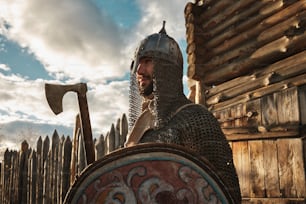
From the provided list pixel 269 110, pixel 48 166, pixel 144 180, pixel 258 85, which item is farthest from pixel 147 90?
pixel 48 166

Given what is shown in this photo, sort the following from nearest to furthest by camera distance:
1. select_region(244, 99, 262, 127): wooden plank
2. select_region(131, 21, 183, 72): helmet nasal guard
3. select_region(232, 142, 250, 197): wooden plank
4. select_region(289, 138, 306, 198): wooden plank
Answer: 1. select_region(131, 21, 183, 72): helmet nasal guard
2. select_region(289, 138, 306, 198): wooden plank
3. select_region(232, 142, 250, 197): wooden plank
4. select_region(244, 99, 262, 127): wooden plank

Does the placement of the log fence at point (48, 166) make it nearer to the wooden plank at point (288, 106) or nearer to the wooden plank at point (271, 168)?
the wooden plank at point (271, 168)

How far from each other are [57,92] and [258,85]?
3.18 m

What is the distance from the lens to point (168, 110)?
10.5ft

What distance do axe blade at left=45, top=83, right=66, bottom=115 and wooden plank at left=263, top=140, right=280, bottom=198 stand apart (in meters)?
2.61

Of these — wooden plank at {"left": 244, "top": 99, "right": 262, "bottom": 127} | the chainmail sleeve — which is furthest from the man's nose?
wooden plank at {"left": 244, "top": 99, "right": 262, "bottom": 127}

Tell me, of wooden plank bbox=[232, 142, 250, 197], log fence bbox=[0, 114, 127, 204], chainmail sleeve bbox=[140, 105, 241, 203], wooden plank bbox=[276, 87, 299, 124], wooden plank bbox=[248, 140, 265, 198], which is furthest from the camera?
log fence bbox=[0, 114, 127, 204]

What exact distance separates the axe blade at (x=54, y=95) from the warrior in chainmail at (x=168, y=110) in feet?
2.71

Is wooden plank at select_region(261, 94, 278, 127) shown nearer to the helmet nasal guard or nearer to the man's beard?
the helmet nasal guard

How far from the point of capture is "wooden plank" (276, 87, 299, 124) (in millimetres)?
4273

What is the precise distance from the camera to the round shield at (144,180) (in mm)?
2072

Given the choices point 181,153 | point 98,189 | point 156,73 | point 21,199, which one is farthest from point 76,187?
point 21,199

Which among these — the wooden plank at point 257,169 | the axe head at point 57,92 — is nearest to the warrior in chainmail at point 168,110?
the axe head at point 57,92

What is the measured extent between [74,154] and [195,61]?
8.79 ft
